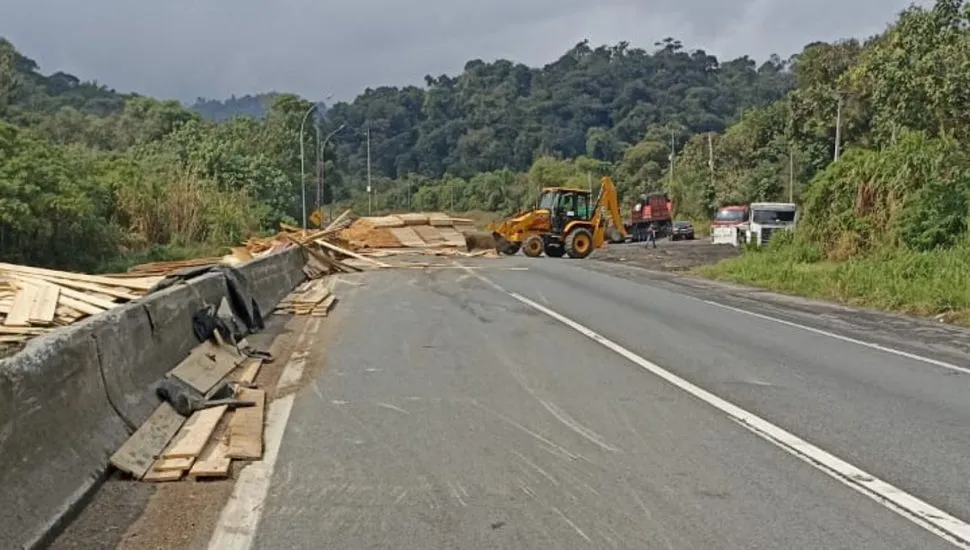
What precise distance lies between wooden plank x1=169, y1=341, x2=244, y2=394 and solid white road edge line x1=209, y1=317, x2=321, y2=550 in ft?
2.69

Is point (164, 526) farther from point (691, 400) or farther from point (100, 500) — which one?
point (691, 400)

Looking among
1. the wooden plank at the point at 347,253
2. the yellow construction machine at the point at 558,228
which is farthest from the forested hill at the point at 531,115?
the wooden plank at the point at 347,253

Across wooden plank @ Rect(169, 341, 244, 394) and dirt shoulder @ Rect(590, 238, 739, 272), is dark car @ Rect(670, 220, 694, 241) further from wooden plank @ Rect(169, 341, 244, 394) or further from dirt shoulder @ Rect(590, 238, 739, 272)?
wooden plank @ Rect(169, 341, 244, 394)

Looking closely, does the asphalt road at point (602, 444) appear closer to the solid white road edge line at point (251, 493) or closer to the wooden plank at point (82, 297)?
the solid white road edge line at point (251, 493)

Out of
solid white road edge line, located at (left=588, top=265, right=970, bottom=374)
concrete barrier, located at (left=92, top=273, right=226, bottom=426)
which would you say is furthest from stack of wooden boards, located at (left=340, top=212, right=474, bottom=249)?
concrete barrier, located at (left=92, top=273, right=226, bottom=426)

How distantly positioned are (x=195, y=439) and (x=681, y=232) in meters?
62.6

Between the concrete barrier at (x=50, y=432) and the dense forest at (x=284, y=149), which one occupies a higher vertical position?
the dense forest at (x=284, y=149)

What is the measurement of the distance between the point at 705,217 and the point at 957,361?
73.3 m

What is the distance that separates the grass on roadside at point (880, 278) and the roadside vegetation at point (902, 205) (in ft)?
0.11

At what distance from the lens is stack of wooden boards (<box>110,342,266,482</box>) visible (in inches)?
268

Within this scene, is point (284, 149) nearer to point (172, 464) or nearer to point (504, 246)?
point (504, 246)

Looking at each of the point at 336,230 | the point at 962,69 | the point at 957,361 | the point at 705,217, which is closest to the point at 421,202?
the point at 705,217

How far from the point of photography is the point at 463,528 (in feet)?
18.8

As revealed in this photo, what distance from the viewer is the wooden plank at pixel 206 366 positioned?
9594mm
